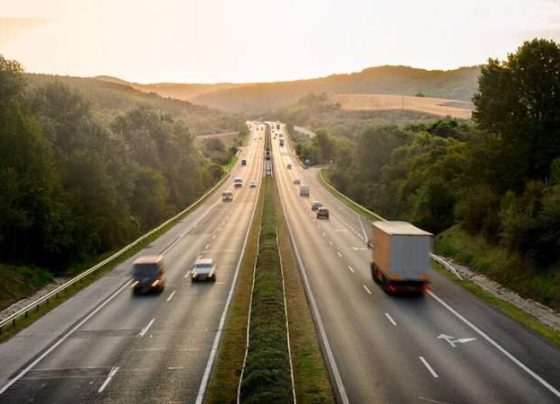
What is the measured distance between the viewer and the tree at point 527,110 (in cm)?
4669

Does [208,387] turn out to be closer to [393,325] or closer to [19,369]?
[19,369]

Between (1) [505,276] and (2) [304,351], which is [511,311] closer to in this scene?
(1) [505,276]

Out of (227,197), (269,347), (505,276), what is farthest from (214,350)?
(227,197)

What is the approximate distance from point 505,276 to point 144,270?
23.2 meters

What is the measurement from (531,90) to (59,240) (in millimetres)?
40358

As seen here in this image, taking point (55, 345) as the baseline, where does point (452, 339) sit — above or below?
above

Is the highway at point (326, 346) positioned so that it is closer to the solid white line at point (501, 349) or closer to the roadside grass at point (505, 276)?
the solid white line at point (501, 349)

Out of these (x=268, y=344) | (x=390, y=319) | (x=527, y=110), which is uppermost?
(x=527, y=110)

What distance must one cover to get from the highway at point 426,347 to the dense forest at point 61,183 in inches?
896

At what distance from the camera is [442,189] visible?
6172 cm

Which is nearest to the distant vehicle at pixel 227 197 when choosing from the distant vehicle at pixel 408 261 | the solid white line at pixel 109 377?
the distant vehicle at pixel 408 261

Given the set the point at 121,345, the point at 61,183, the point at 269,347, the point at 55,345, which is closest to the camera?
the point at 269,347

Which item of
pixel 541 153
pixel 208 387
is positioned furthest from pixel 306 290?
pixel 541 153

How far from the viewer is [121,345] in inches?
1102
